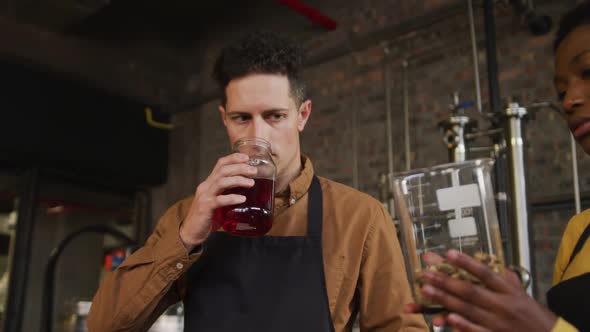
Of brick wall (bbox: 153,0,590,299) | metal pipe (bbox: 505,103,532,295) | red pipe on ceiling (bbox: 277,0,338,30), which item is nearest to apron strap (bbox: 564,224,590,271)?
metal pipe (bbox: 505,103,532,295)

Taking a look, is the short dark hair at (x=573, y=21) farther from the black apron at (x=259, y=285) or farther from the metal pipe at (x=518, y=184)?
the metal pipe at (x=518, y=184)

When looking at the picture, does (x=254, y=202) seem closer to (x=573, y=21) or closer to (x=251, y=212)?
(x=251, y=212)

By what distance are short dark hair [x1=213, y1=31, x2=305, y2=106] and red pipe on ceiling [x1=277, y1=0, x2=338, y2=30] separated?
2.46m

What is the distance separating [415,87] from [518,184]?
149 centimetres

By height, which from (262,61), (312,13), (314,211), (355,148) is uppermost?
(312,13)

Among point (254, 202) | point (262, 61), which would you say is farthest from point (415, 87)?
point (254, 202)

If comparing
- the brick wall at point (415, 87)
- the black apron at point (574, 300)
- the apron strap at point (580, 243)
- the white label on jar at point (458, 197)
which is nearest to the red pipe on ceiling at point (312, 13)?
the brick wall at point (415, 87)

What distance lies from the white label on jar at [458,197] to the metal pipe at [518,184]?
5.19 feet

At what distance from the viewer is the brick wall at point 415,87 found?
113 inches

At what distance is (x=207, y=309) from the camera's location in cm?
122

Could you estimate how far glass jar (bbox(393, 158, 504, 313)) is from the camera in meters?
0.68

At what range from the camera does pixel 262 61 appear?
4.65 feet

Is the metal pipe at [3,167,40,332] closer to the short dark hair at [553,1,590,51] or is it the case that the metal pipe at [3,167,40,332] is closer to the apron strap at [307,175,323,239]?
the apron strap at [307,175,323,239]

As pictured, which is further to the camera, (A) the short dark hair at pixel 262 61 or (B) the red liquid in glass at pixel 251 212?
(A) the short dark hair at pixel 262 61
